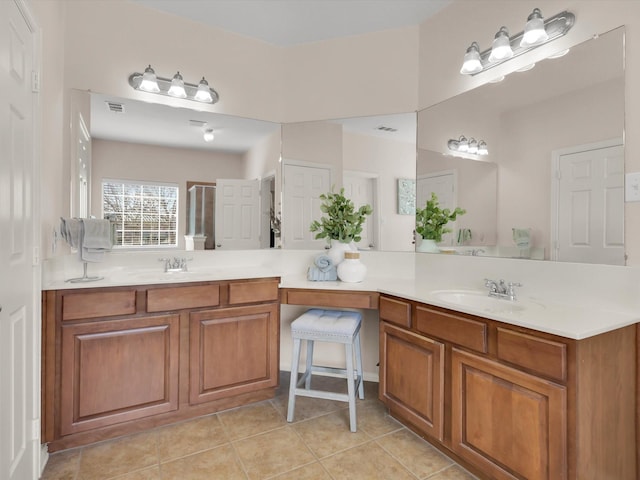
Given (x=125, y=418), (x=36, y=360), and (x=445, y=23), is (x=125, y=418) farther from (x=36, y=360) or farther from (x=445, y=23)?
(x=445, y=23)

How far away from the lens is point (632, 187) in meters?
1.50

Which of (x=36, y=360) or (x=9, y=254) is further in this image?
(x=36, y=360)

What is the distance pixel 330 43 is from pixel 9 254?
2.59 metres

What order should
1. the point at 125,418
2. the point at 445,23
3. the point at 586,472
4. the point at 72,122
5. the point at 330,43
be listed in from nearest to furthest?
the point at 586,472 → the point at 125,418 → the point at 72,122 → the point at 445,23 → the point at 330,43

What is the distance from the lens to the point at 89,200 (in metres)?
2.24

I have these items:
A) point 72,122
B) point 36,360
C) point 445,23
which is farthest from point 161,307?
point 445,23

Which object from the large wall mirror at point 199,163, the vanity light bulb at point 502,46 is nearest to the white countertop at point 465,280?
the large wall mirror at point 199,163

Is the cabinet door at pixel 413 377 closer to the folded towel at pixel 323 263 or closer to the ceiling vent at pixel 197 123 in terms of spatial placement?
the folded towel at pixel 323 263

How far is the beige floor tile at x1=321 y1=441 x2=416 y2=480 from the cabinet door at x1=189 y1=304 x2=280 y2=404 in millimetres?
733

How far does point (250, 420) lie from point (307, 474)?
62 cm

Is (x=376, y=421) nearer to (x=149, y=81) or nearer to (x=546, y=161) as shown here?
(x=546, y=161)

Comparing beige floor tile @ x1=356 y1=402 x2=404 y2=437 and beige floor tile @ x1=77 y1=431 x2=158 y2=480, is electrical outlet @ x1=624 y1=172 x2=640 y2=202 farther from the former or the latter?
beige floor tile @ x1=77 y1=431 x2=158 y2=480

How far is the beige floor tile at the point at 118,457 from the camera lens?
1.67 meters

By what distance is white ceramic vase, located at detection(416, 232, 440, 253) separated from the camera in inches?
94.7
